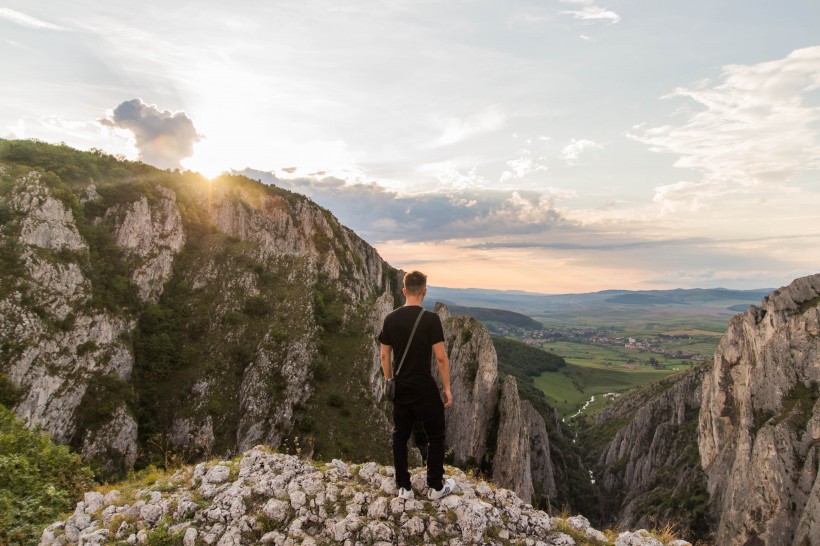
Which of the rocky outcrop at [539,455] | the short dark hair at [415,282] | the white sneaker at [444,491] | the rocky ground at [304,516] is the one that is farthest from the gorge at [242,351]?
the short dark hair at [415,282]

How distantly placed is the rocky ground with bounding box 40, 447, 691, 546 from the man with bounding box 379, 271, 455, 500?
2.05 ft

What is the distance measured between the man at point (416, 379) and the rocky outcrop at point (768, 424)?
2833 inches

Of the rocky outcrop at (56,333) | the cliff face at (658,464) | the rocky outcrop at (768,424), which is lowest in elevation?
the cliff face at (658,464)

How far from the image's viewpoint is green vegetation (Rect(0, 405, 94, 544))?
8891 millimetres

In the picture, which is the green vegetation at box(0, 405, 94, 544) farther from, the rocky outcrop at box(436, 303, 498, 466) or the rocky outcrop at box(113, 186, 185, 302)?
the rocky outcrop at box(436, 303, 498, 466)

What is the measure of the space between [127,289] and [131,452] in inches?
847

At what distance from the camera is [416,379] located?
27.7ft

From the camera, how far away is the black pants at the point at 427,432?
8445mm

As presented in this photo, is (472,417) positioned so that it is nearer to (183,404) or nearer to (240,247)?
(183,404)

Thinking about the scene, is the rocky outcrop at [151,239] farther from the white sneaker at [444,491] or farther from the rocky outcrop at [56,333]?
the white sneaker at [444,491]

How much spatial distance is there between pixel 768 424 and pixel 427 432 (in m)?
82.0

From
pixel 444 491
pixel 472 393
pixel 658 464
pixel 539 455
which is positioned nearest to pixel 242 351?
pixel 472 393

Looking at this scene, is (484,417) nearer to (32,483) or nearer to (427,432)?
(427,432)

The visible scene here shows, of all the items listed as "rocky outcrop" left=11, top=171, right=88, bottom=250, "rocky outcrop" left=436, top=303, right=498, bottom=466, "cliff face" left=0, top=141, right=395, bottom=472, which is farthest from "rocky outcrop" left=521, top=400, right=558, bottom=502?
"rocky outcrop" left=11, top=171, right=88, bottom=250
